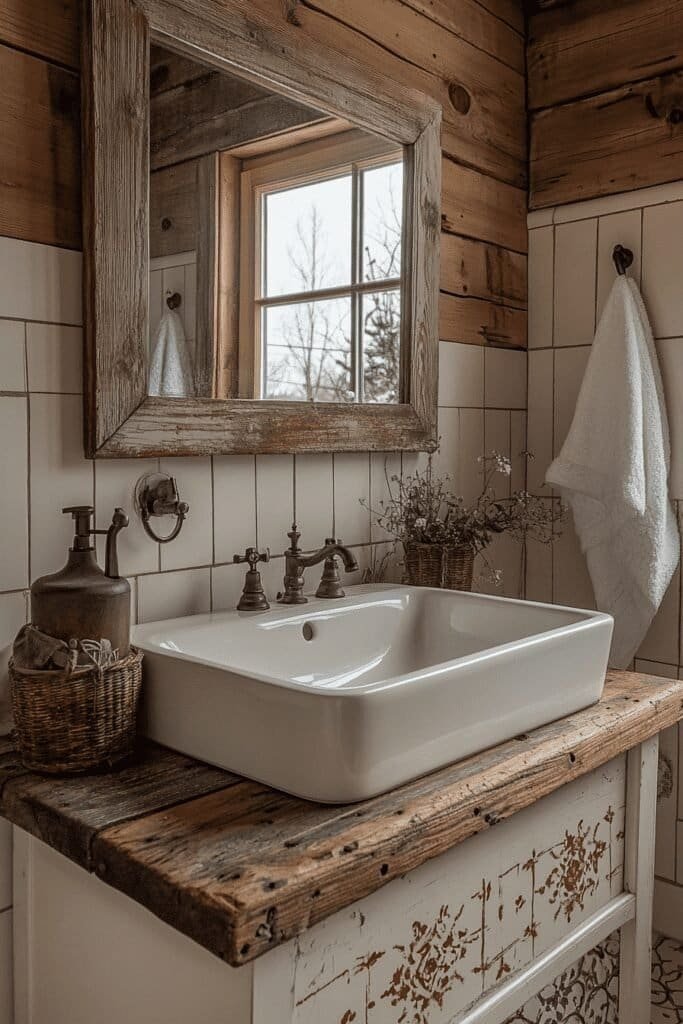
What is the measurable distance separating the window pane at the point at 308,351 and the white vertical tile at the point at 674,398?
71cm

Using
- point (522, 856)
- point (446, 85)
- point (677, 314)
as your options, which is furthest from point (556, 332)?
point (522, 856)

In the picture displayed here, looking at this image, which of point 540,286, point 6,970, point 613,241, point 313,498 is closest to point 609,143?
point 613,241

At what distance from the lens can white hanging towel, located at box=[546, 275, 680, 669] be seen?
175 centimetres

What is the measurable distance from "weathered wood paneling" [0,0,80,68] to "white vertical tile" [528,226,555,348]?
1.16m

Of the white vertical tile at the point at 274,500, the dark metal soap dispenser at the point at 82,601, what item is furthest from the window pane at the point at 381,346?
the dark metal soap dispenser at the point at 82,601

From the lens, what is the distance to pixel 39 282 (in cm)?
114

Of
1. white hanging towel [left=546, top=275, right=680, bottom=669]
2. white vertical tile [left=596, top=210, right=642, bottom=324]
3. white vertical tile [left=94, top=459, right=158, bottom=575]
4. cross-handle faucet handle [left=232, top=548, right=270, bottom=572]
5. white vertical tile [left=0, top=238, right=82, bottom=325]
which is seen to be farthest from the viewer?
white vertical tile [left=596, top=210, right=642, bottom=324]

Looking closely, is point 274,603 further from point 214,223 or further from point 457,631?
point 214,223

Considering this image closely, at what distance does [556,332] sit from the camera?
200 cm

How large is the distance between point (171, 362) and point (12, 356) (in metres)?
0.23

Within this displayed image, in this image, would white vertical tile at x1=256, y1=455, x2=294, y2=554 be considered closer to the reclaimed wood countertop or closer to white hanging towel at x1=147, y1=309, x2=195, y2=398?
white hanging towel at x1=147, y1=309, x2=195, y2=398

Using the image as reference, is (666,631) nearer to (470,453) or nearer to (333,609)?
(470,453)

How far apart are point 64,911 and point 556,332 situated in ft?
5.05

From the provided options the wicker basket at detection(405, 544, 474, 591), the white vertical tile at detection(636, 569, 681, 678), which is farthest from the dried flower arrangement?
the white vertical tile at detection(636, 569, 681, 678)
